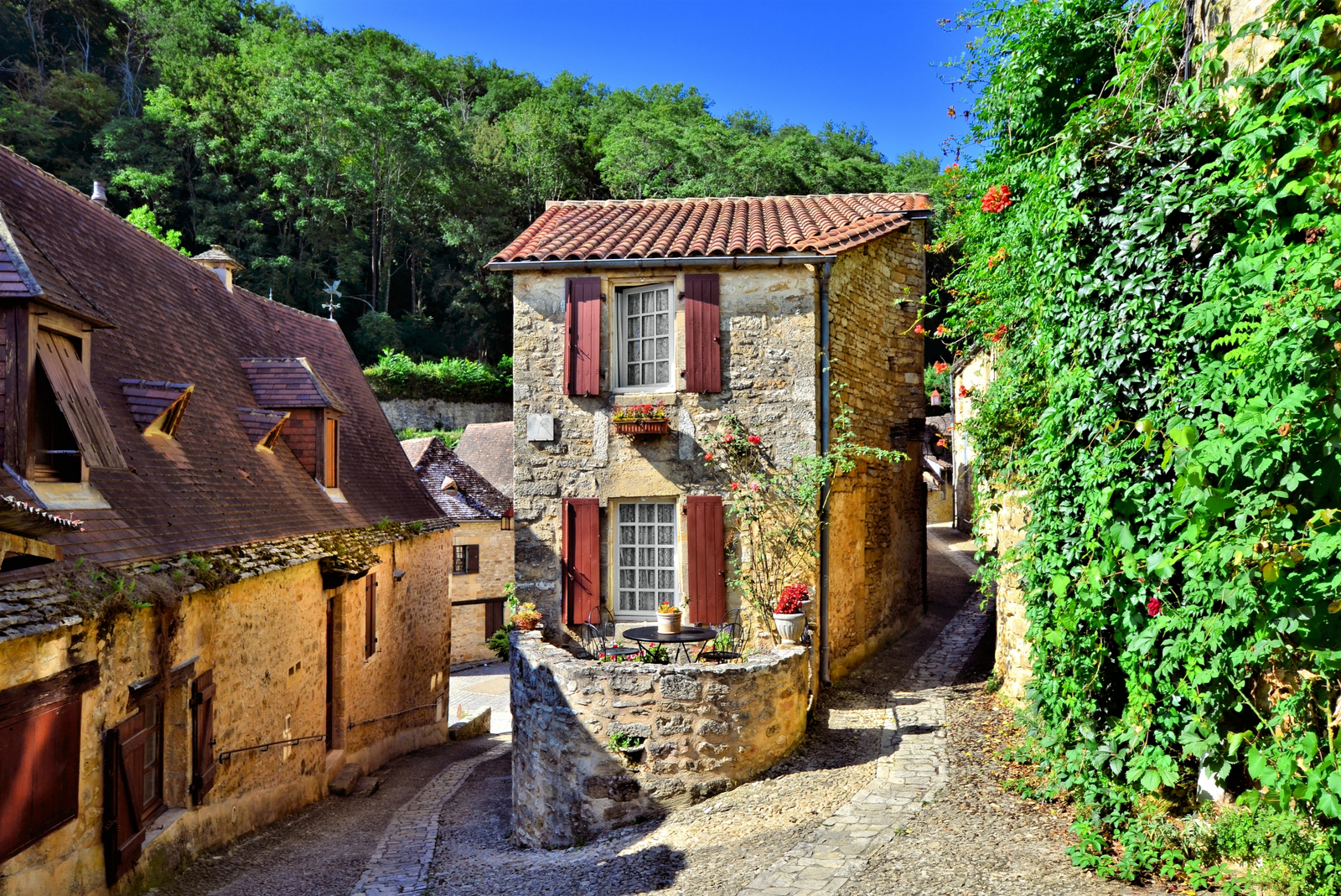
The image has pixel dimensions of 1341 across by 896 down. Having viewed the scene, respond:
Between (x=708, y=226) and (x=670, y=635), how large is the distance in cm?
573

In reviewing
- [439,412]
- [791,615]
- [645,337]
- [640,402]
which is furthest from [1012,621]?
[439,412]

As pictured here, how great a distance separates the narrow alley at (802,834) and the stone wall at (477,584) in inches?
422

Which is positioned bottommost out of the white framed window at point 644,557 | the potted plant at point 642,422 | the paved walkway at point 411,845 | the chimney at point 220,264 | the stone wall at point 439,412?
the paved walkway at point 411,845

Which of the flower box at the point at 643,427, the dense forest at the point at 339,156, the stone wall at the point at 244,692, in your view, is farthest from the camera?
the dense forest at the point at 339,156

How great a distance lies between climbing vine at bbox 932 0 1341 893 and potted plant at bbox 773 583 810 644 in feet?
8.79

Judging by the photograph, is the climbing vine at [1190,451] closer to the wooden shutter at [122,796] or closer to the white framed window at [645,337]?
the white framed window at [645,337]

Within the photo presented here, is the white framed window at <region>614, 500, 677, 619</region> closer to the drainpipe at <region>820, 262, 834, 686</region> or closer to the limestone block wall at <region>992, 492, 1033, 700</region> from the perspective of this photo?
the drainpipe at <region>820, 262, 834, 686</region>

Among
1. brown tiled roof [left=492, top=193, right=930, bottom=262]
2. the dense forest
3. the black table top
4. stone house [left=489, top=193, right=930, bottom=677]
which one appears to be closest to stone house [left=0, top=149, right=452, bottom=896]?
stone house [left=489, top=193, right=930, bottom=677]

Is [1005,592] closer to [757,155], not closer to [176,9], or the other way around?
[757,155]

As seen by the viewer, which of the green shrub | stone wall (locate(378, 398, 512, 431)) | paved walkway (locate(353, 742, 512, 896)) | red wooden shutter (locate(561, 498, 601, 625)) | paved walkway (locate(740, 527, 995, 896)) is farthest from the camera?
stone wall (locate(378, 398, 512, 431))

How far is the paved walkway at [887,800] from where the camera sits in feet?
17.5

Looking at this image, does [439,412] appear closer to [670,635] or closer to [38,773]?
[670,635]

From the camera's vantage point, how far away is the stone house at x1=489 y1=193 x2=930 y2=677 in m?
10.0

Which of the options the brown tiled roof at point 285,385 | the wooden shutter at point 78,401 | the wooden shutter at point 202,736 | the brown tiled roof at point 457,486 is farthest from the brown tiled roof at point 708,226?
the brown tiled roof at point 457,486
